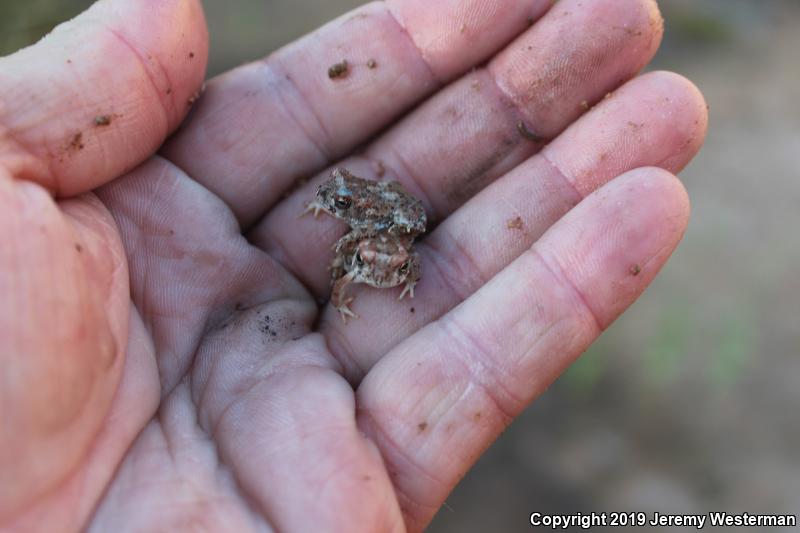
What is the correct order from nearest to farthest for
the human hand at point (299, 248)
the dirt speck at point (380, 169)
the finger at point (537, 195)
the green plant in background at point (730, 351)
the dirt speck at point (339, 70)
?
the human hand at point (299, 248)
the finger at point (537, 195)
the dirt speck at point (339, 70)
the dirt speck at point (380, 169)
the green plant in background at point (730, 351)

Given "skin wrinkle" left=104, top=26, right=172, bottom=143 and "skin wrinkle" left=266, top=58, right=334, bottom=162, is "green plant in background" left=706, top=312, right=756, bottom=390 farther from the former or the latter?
"skin wrinkle" left=104, top=26, right=172, bottom=143

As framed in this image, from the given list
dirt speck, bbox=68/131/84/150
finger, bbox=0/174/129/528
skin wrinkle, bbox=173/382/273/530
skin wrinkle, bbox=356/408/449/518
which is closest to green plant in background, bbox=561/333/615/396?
skin wrinkle, bbox=356/408/449/518

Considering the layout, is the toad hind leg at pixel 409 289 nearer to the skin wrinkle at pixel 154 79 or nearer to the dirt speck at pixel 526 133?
the dirt speck at pixel 526 133

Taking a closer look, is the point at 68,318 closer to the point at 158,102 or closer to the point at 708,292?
the point at 158,102

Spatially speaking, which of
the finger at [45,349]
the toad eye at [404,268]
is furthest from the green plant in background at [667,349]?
the finger at [45,349]

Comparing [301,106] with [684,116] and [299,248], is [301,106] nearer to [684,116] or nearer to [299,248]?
[299,248]
